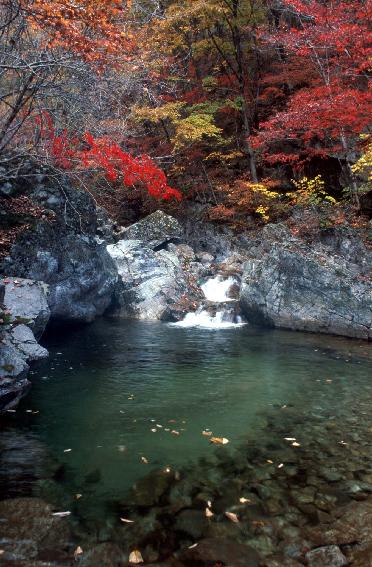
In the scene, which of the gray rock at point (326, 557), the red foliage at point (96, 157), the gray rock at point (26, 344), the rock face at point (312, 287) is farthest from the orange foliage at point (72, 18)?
the rock face at point (312, 287)

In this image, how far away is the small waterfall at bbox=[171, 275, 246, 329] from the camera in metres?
15.7

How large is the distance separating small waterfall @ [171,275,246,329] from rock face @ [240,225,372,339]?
55 cm

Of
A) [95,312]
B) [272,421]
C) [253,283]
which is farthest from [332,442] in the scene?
[95,312]

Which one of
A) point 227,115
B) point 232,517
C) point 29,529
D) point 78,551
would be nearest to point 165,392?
point 232,517

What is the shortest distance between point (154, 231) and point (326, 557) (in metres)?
17.8

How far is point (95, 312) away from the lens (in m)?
16.5

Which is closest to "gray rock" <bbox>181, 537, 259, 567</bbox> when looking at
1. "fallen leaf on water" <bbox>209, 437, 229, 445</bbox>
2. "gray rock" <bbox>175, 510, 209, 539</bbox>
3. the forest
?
"gray rock" <bbox>175, 510, 209, 539</bbox>

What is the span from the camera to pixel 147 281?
17.8 meters

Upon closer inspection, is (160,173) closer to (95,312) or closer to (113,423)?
(95,312)

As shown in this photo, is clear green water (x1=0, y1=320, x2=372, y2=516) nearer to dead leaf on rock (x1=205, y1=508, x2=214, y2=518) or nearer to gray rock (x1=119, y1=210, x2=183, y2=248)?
dead leaf on rock (x1=205, y1=508, x2=214, y2=518)

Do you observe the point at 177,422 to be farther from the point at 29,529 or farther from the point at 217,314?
the point at 217,314

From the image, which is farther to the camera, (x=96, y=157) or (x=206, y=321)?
(x=206, y=321)

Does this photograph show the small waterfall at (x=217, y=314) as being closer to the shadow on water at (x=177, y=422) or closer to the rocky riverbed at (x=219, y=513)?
the shadow on water at (x=177, y=422)

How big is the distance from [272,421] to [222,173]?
60.0 ft
